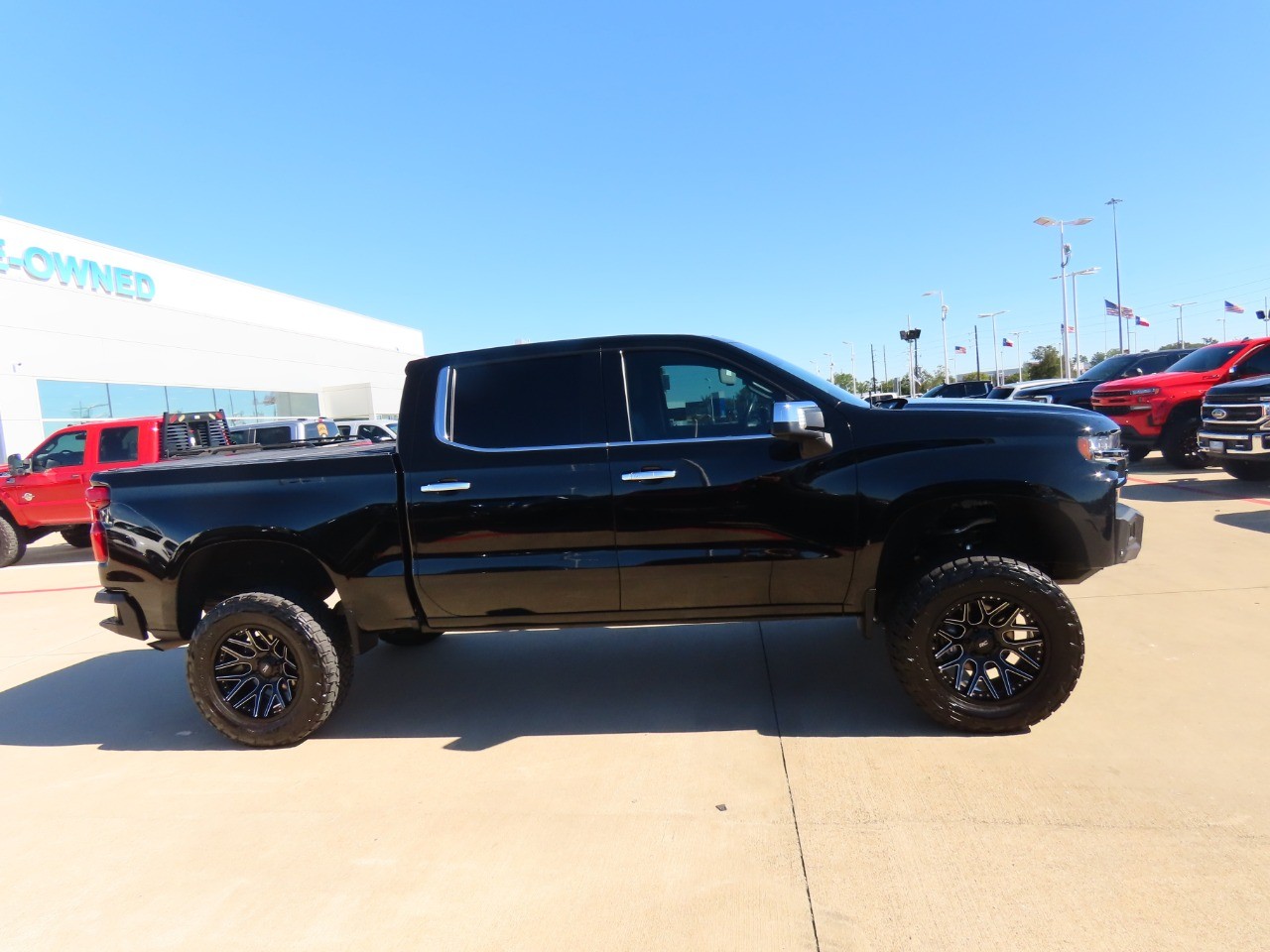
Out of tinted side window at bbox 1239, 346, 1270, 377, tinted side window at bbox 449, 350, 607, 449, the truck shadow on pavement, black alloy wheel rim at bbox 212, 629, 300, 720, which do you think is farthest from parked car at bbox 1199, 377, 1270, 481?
black alloy wheel rim at bbox 212, 629, 300, 720

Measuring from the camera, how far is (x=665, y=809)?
3.30 meters

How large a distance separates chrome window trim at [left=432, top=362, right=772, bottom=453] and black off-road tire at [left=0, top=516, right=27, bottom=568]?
9687 millimetres

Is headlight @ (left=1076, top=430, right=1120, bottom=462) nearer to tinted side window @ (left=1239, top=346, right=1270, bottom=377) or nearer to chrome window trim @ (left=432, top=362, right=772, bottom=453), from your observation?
chrome window trim @ (left=432, top=362, right=772, bottom=453)

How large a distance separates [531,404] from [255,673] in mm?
1972

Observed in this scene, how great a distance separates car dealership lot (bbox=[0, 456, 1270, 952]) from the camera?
2.62 meters

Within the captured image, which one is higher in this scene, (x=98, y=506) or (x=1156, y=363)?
(x=1156, y=363)

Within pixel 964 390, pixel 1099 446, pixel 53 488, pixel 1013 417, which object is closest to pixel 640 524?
pixel 1013 417

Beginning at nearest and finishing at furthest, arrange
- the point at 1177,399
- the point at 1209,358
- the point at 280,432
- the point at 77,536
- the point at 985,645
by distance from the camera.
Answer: the point at 985,645 → the point at 77,536 → the point at 1177,399 → the point at 1209,358 → the point at 280,432

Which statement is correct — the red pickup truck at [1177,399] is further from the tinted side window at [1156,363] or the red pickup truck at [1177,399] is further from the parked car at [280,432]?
the parked car at [280,432]

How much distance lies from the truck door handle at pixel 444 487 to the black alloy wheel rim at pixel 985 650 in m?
2.33

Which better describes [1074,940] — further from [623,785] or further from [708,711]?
[708,711]

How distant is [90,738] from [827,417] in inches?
168

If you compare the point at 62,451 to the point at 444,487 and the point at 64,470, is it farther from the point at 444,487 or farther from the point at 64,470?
the point at 444,487

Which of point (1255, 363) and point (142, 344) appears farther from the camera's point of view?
point (142, 344)
